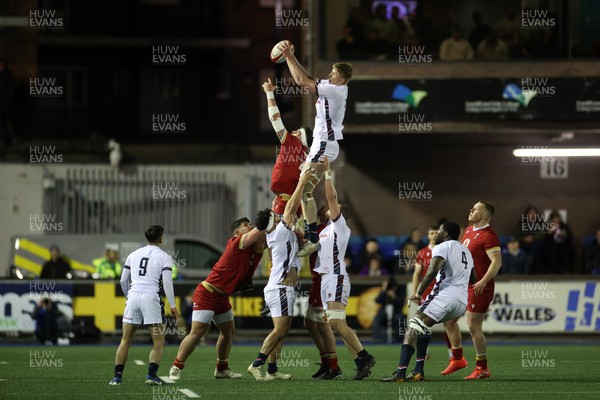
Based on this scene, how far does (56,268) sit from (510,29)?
12.3 metres

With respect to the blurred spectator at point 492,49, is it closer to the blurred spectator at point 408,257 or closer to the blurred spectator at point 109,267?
the blurred spectator at point 408,257

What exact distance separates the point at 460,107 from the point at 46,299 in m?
10.3

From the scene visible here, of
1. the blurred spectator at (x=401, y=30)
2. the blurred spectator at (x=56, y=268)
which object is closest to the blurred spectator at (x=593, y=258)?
the blurred spectator at (x=401, y=30)

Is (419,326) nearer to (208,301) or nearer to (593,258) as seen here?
(208,301)

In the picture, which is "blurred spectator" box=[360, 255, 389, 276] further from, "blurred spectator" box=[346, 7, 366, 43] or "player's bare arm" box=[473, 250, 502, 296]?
"player's bare arm" box=[473, 250, 502, 296]

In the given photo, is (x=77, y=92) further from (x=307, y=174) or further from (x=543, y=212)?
(x=307, y=174)

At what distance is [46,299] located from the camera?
2747 centimetres

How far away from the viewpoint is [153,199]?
34.9 m

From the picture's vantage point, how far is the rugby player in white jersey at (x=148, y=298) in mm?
16875

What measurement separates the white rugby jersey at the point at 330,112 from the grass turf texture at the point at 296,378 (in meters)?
3.17

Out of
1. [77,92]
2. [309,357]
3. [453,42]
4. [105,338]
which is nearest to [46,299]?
[105,338]

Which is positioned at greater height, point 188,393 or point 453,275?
point 453,275

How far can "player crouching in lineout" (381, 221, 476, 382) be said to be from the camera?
1673 centimetres

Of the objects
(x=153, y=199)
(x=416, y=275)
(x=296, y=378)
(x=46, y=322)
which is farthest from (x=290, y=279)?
(x=153, y=199)
